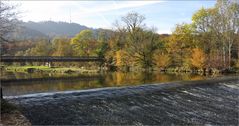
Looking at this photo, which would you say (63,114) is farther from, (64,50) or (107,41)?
(64,50)

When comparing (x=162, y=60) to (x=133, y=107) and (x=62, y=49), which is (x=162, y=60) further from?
(x=133, y=107)

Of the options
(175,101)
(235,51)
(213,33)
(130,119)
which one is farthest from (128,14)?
(130,119)

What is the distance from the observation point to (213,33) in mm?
45906

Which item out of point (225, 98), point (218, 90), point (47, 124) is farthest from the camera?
point (218, 90)

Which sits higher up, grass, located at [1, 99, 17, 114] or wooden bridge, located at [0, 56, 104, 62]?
wooden bridge, located at [0, 56, 104, 62]

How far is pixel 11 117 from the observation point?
10.6 metres

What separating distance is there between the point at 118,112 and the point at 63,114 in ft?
8.29

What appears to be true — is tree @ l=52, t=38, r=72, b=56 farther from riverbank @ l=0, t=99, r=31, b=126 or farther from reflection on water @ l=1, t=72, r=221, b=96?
riverbank @ l=0, t=99, r=31, b=126

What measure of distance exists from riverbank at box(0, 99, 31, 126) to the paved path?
331 millimetres

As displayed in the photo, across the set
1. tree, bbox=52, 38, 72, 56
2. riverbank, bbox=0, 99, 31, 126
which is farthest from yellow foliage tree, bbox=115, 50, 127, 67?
riverbank, bbox=0, 99, 31, 126

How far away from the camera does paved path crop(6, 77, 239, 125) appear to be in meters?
11.8

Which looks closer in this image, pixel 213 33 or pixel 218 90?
pixel 218 90

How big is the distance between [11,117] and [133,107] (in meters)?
5.79

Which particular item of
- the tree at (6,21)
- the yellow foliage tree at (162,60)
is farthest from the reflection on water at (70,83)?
the yellow foliage tree at (162,60)
